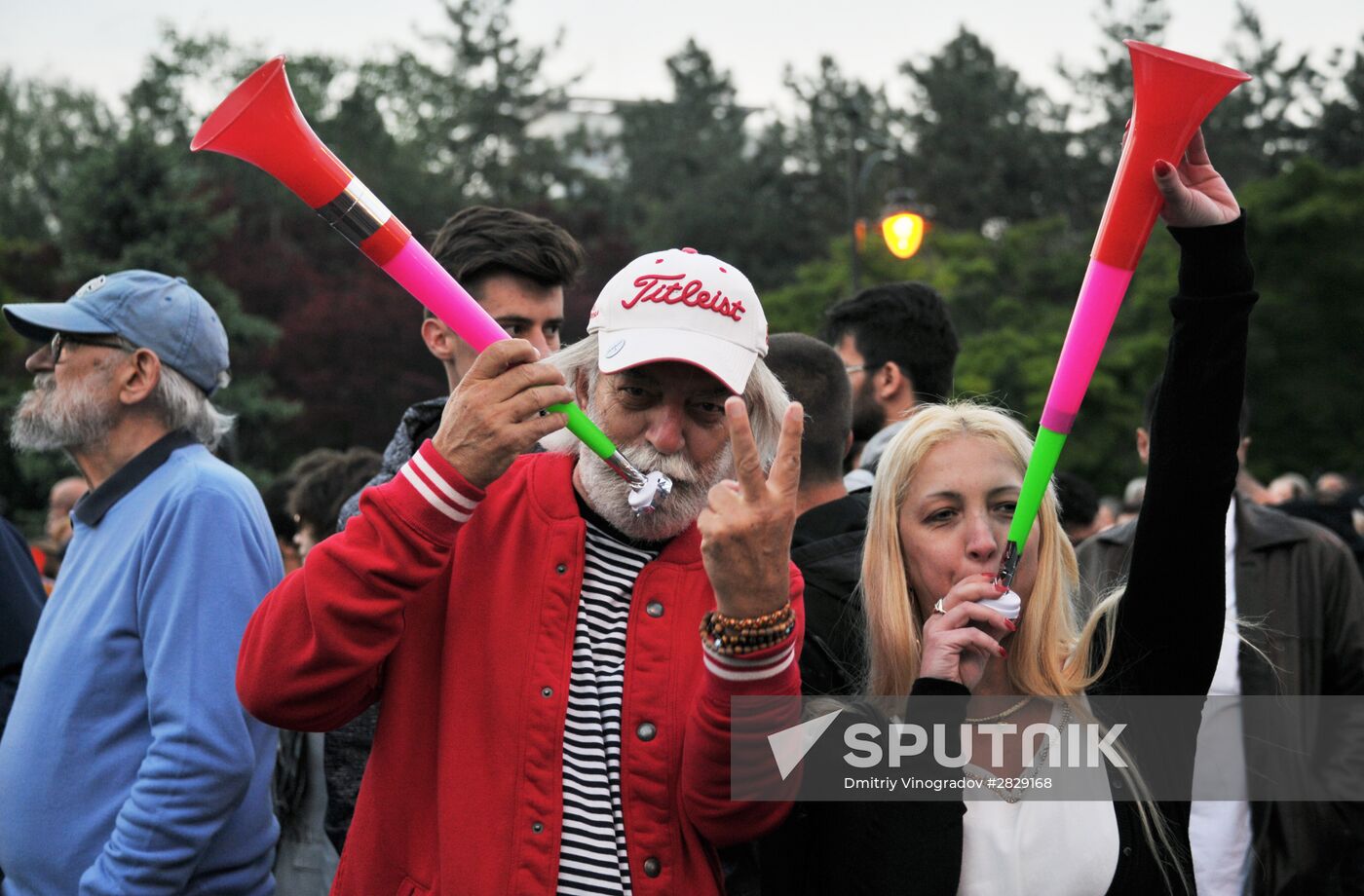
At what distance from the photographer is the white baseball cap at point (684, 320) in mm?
2631

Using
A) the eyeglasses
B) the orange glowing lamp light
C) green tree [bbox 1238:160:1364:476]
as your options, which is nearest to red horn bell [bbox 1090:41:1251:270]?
the eyeglasses

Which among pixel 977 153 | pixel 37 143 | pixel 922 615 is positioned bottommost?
pixel 922 615

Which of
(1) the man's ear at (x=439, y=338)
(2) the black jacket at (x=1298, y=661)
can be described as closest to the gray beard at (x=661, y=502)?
(1) the man's ear at (x=439, y=338)

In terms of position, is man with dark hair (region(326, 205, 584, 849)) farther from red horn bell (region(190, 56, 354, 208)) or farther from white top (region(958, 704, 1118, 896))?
white top (region(958, 704, 1118, 896))

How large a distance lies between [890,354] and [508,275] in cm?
153

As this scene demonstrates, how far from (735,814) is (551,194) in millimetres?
49891

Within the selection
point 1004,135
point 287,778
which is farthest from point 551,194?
point 287,778

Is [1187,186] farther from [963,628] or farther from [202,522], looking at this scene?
[202,522]

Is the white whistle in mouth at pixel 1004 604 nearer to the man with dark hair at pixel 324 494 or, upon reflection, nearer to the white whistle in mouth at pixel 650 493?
the white whistle in mouth at pixel 650 493

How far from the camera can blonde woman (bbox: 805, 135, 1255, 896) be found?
2.56 metres

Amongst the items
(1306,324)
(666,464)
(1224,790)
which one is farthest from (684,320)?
(1306,324)

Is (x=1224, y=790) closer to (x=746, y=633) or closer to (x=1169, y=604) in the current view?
(x=1169, y=604)

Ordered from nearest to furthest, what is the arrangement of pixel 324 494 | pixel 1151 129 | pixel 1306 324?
pixel 1151 129 < pixel 324 494 < pixel 1306 324

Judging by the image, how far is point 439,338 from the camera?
433 cm
